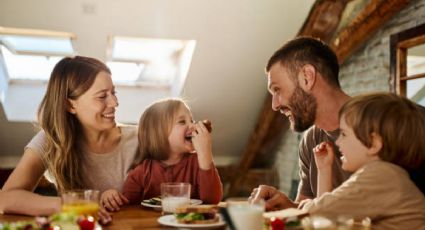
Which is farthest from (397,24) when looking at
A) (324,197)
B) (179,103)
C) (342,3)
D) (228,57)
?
(324,197)

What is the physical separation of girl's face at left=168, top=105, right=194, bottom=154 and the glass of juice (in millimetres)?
881

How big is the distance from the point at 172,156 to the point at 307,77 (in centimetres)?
76

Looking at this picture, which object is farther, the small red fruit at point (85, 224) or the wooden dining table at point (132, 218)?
the wooden dining table at point (132, 218)

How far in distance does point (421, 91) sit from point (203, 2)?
1878 millimetres

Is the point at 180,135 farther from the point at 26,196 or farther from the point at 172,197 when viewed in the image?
the point at 26,196

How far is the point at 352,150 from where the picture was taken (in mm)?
1730

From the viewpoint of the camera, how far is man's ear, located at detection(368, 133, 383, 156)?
1.66m

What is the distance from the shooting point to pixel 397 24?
4.04m

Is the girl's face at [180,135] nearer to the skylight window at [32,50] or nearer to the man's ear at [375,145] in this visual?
the man's ear at [375,145]

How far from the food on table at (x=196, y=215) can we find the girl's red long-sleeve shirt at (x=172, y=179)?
564 millimetres

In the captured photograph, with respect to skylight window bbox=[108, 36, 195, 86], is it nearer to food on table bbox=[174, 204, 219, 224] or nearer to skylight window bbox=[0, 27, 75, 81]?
skylight window bbox=[0, 27, 75, 81]

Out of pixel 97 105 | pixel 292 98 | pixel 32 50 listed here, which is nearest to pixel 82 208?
pixel 97 105

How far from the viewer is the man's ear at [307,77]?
7.78 ft

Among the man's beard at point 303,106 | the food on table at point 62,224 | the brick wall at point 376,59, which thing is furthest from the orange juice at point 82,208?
the brick wall at point 376,59
